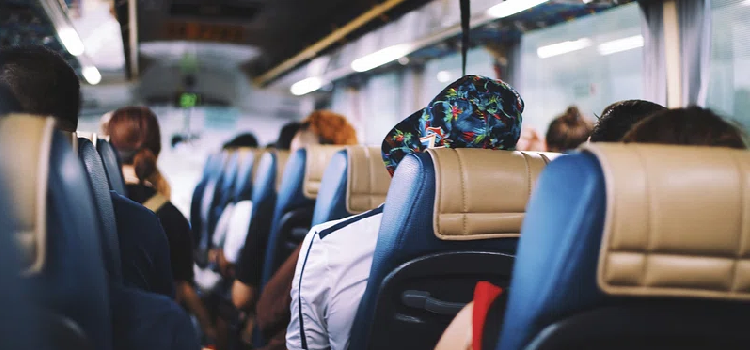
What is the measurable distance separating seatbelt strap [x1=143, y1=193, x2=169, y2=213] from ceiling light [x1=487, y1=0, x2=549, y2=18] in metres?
3.34

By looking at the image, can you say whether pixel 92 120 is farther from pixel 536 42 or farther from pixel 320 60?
pixel 536 42

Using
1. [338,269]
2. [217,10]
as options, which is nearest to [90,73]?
[217,10]

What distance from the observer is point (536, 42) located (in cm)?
725

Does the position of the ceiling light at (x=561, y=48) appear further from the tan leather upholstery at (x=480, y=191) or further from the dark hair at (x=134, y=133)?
the tan leather upholstery at (x=480, y=191)

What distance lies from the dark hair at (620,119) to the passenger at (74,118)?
1.46m

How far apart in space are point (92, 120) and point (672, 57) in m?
16.4

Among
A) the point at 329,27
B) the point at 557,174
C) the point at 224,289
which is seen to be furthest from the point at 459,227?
the point at 329,27

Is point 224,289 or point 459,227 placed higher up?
point 459,227

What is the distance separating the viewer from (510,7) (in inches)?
220

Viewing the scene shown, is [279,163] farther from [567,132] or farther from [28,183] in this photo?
[28,183]

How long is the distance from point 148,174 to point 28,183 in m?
2.21

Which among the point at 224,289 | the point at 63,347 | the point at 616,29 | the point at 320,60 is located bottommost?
the point at 224,289

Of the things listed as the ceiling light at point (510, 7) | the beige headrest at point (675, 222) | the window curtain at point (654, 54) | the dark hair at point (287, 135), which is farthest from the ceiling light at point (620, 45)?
the beige headrest at point (675, 222)

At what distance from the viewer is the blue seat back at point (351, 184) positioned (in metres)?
2.62
